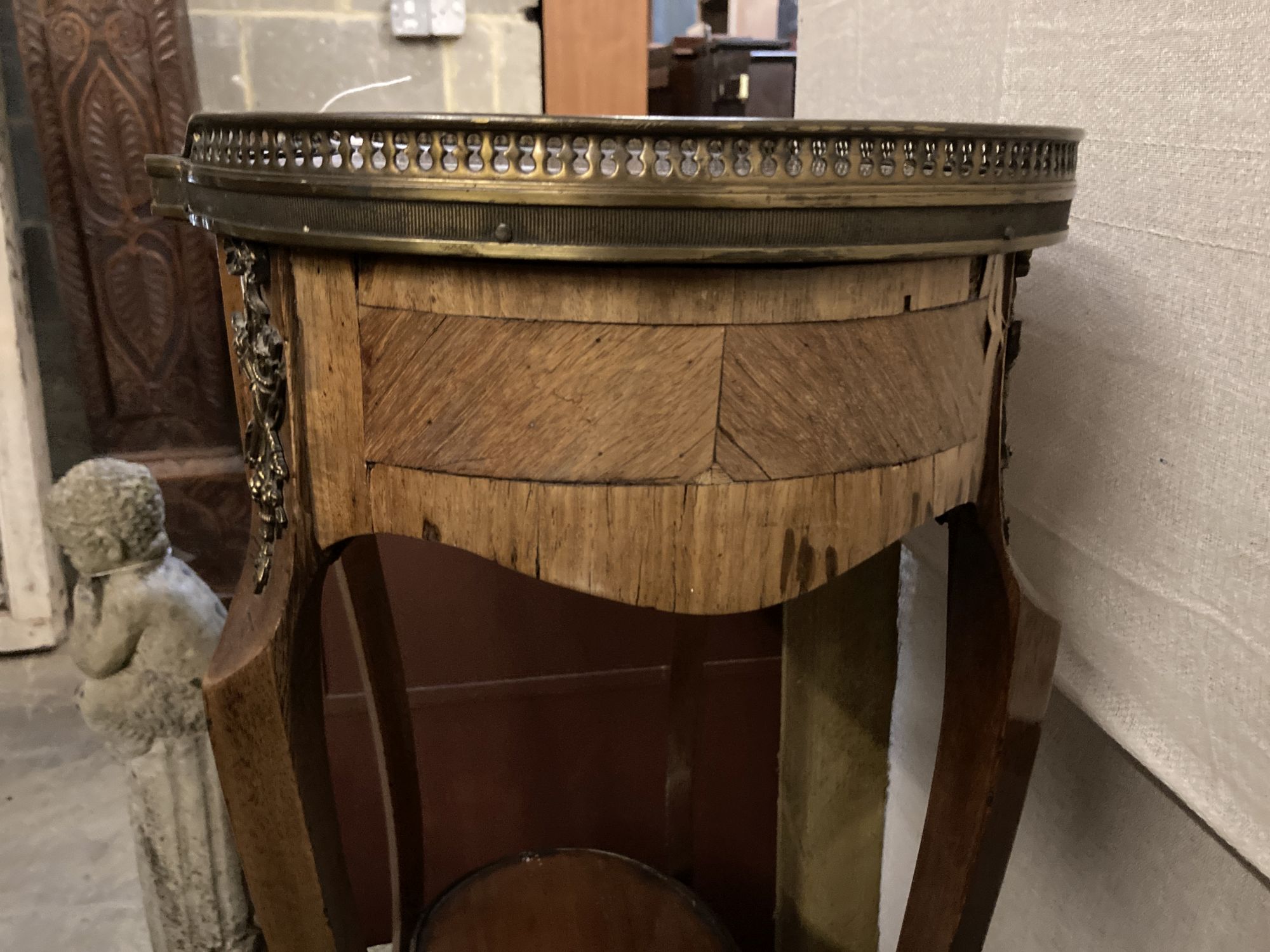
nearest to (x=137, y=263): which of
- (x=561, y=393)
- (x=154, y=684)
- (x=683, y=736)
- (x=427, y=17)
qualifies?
(x=427, y=17)

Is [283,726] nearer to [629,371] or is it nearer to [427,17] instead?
[629,371]

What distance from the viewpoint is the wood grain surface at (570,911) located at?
3.15ft

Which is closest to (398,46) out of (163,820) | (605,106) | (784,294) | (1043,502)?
(605,106)

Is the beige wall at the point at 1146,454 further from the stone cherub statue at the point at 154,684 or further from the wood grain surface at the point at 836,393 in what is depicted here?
the stone cherub statue at the point at 154,684

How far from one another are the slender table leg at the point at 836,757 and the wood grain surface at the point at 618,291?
2.11 ft

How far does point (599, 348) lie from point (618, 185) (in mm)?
75

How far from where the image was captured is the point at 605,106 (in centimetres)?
184

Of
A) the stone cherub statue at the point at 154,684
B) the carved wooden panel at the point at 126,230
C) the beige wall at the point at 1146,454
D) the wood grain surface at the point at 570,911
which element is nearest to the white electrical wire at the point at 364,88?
the carved wooden panel at the point at 126,230

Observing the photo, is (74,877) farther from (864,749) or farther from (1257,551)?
(1257,551)

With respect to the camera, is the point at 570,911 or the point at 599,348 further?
the point at 570,911

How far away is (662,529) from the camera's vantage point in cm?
46

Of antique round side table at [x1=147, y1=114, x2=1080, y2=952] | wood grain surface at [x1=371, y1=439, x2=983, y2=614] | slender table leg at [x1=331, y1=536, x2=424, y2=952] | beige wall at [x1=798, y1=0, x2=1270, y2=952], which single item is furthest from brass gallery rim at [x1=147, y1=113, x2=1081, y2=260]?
slender table leg at [x1=331, y1=536, x2=424, y2=952]

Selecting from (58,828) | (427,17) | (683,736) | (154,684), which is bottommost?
(58,828)

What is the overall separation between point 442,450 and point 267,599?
0.16m
